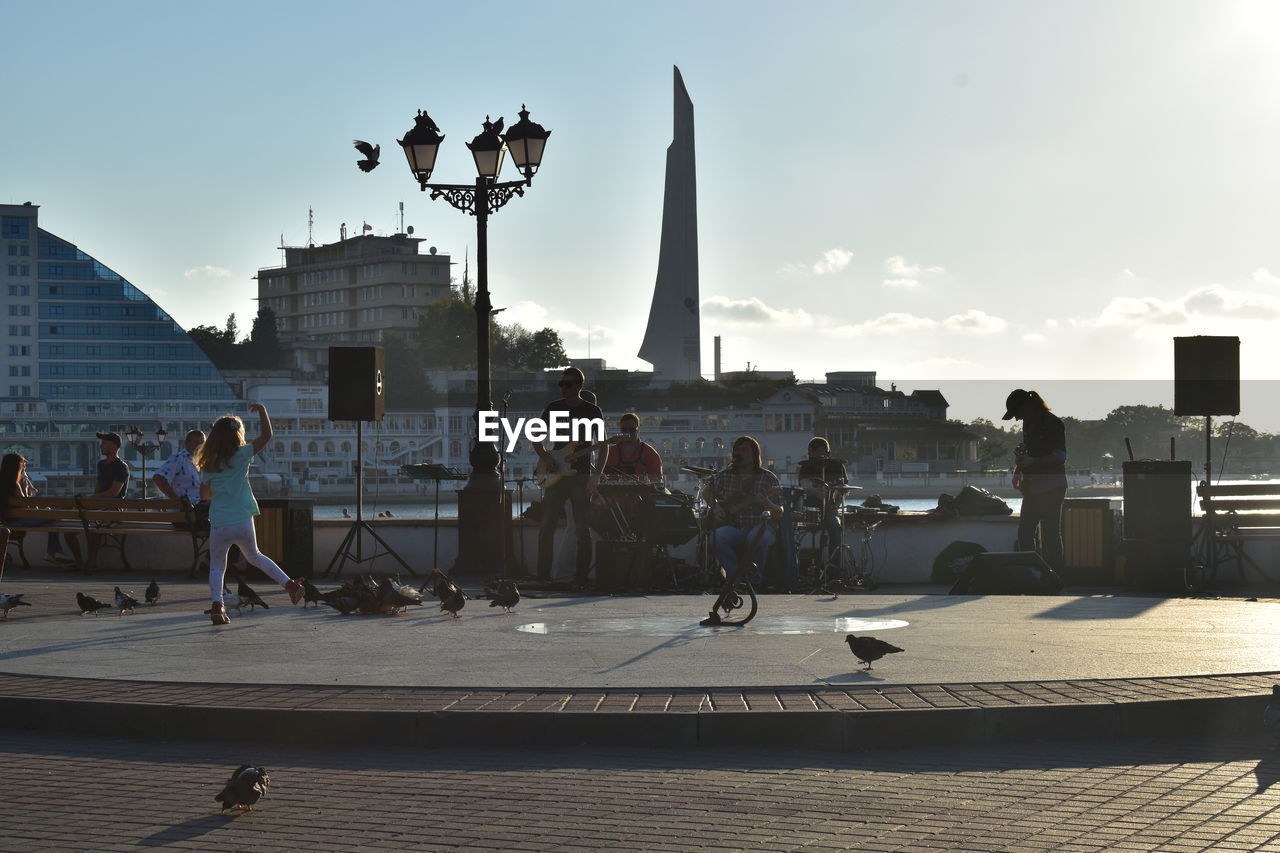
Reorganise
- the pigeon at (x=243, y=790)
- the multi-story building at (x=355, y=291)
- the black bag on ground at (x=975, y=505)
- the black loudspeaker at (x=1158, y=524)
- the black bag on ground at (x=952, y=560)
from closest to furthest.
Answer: the pigeon at (x=243, y=790), the black loudspeaker at (x=1158, y=524), the black bag on ground at (x=952, y=560), the black bag on ground at (x=975, y=505), the multi-story building at (x=355, y=291)

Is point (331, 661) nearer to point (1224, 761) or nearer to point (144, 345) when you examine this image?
point (1224, 761)

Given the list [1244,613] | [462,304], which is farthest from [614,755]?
[462,304]

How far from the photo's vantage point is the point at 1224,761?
6742mm

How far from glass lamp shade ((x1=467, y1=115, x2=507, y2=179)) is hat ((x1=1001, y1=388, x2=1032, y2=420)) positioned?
5.67 metres

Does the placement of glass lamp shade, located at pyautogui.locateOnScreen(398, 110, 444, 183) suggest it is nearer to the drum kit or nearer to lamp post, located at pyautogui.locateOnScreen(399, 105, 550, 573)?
lamp post, located at pyautogui.locateOnScreen(399, 105, 550, 573)

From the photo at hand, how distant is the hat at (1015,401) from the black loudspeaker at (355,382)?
6465mm

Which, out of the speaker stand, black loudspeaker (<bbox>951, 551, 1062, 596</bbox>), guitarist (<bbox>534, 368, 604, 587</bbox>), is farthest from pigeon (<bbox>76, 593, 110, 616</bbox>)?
black loudspeaker (<bbox>951, 551, 1062, 596</bbox>)

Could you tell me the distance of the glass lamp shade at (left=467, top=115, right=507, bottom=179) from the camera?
1648 centimetres

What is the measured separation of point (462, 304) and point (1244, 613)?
155 meters

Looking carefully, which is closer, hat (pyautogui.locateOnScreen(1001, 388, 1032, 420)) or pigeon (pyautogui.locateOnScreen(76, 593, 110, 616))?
pigeon (pyautogui.locateOnScreen(76, 593, 110, 616))

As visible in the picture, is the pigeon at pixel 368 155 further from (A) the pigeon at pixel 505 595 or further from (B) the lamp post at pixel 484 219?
(A) the pigeon at pixel 505 595

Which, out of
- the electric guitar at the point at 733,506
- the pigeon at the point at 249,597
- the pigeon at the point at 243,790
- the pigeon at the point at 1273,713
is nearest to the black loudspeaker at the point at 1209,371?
the electric guitar at the point at 733,506

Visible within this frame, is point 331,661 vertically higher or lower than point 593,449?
lower

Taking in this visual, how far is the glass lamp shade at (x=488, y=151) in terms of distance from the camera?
16484 millimetres
